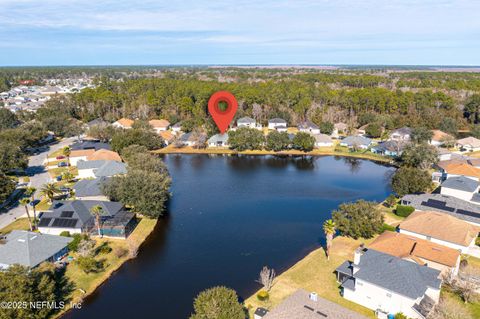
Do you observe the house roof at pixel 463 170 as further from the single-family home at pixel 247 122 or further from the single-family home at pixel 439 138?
the single-family home at pixel 247 122

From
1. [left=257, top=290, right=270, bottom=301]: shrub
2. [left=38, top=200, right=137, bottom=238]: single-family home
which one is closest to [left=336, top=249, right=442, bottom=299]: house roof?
[left=257, top=290, right=270, bottom=301]: shrub

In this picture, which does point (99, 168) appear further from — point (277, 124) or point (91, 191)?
point (277, 124)

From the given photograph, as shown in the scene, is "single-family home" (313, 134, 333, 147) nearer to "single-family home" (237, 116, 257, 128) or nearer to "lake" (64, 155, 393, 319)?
"lake" (64, 155, 393, 319)

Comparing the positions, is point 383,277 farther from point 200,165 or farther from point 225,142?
point 225,142

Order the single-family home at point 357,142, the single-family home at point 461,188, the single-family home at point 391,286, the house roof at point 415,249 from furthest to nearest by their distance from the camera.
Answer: the single-family home at point 357,142 < the single-family home at point 461,188 < the house roof at point 415,249 < the single-family home at point 391,286

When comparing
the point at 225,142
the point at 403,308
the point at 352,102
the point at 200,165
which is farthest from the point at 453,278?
the point at 352,102

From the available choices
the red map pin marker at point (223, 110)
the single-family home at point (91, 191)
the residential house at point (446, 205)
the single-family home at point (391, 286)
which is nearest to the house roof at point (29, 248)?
the single-family home at point (91, 191)

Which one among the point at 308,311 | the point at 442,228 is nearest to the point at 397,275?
the point at 308,311
